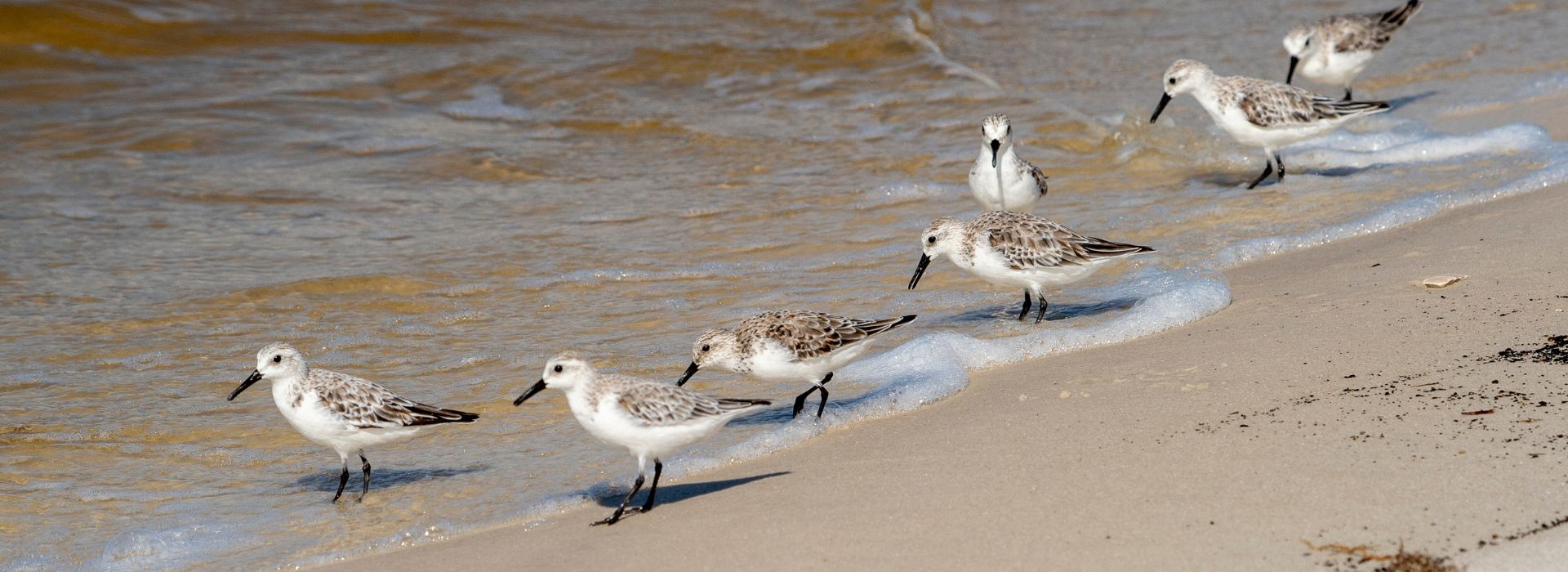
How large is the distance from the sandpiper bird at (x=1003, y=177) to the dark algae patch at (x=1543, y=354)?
4221 mm

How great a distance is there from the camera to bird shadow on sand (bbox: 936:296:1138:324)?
27.4ft

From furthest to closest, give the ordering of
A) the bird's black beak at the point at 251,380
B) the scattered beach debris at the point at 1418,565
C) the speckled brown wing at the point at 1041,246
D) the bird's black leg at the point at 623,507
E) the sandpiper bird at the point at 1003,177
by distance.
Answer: the sandpiper bird at the point at 1003,177 → the speckled brown wing at the point at 1041,246 → the bird's black beak at the point at 251,380 → the bird's black leg at the point at 623,507 → the scattered beach debris at the point at 1418,565

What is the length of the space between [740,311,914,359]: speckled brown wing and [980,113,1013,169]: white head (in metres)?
3.11

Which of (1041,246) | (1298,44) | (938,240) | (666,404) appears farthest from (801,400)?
(1298,44)

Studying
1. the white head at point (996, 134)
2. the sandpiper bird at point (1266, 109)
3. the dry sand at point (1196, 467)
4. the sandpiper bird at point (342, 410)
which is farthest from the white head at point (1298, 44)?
the sandpiper bird at point (342, 410)

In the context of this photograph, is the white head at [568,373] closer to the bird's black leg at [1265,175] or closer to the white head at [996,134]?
the white head at [996,134]

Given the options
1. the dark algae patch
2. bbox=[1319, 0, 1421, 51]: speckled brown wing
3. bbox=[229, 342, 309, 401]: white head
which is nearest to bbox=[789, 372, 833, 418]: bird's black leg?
Result: bbox=[229, 342, 309, 401]: white head

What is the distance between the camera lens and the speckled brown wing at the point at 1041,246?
8039 millimetres

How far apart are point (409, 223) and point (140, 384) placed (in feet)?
12.9

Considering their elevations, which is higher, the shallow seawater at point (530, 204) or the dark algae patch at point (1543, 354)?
the dark algae patch at point (1543, 354)

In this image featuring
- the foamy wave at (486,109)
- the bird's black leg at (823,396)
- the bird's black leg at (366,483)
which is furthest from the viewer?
the foamy wave at (486,109)

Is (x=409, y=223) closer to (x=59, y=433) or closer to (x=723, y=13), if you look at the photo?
(x=59, y=433)

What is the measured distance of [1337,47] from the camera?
14.1 m

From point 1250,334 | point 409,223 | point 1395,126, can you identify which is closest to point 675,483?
point 1250,334
